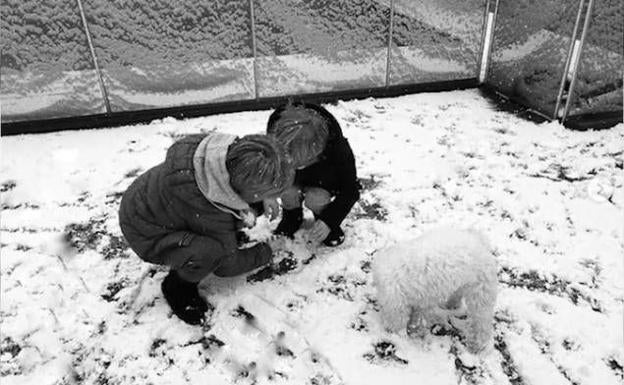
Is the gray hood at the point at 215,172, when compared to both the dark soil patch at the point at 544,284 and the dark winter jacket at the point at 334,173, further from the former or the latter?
the dark soil patch at the point at 544,284

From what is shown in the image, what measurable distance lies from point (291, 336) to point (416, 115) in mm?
2616

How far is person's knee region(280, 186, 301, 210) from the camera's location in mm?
2547

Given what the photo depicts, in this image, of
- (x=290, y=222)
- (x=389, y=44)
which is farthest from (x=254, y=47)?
(x=290, y=222)

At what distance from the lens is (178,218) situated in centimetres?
204

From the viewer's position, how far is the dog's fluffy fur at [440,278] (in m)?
1.87

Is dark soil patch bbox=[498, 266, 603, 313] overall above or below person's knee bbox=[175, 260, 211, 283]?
below

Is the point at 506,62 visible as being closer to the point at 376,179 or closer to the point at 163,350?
the point at 376,179

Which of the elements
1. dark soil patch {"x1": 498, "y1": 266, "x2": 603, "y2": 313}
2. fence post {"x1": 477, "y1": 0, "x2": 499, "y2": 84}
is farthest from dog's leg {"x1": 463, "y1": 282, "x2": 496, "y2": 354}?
fence post {"x1": 477, "y1": 0, "x2": 499, "y2": 84}

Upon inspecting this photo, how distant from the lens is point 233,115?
14.0 feet

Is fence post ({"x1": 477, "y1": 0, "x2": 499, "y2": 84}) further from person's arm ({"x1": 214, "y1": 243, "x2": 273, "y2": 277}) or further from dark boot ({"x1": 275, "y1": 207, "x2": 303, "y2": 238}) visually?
person's arm ({"x1": 214, "y1": 243, "x2": 273, "y2": 277})

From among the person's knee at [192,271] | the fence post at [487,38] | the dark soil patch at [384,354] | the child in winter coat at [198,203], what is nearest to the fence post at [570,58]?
the fence post at [487,38]

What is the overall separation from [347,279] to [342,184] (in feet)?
1.62

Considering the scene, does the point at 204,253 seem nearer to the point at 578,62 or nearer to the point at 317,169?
the point at 317,169

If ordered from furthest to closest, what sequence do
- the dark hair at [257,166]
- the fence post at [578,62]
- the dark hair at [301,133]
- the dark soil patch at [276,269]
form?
1. the fence post at [578,62]
2. the dark soil patch at [276,269]
3. the dark hair at [301,133]
4. the dark hair at [257,166]
